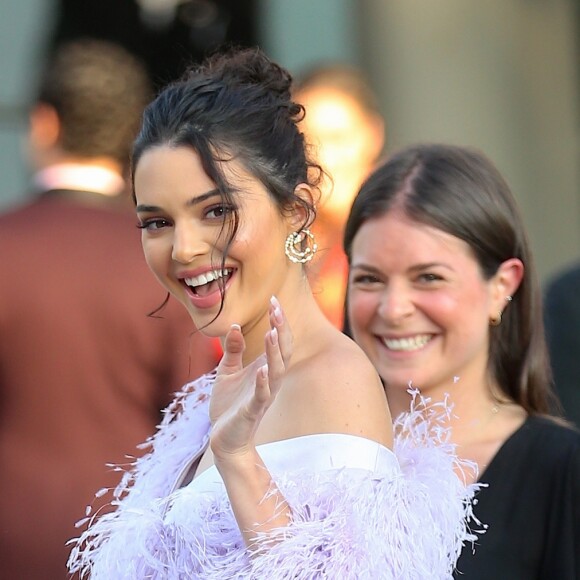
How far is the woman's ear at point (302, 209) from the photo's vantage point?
7.43ft

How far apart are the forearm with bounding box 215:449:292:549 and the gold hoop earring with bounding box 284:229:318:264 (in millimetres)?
416

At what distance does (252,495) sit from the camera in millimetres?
1987

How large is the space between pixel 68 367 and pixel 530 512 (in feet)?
3.86

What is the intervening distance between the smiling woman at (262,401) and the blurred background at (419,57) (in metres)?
3.71

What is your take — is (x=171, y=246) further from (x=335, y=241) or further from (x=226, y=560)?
(x=335, y=241)

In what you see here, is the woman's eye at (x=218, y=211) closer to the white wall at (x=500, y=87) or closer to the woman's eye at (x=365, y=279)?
the woman's eye at (x=365, y=279)

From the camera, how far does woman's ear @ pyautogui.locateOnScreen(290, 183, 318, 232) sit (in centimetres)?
227

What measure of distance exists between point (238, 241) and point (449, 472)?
1.87 ft

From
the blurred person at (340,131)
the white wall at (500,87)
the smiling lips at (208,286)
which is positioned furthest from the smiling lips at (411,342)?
the white wall at (500,87)

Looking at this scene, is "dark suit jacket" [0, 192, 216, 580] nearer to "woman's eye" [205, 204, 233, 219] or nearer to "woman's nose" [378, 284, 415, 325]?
"woman's nose" [378, 284, 415, 325]

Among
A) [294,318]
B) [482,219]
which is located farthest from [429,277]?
[294,318]

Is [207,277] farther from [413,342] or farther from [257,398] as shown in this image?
[413,342]

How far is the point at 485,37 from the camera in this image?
667 centimetres

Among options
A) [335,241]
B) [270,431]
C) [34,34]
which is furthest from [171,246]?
[34,34]
